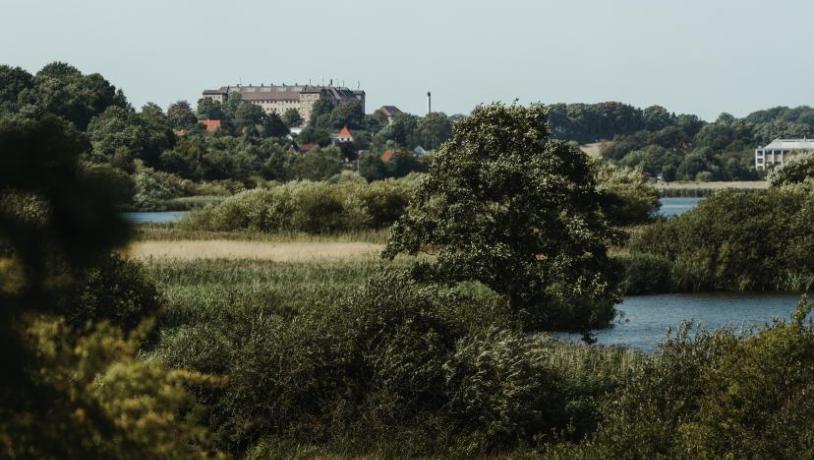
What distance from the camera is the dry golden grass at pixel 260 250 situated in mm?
38125

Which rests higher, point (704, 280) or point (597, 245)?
point (597, 245)

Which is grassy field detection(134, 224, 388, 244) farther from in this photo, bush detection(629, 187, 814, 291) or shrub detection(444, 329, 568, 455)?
shrub detection(444, 329, 568, 455)

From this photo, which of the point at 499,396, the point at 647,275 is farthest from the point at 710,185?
the point at 499,396

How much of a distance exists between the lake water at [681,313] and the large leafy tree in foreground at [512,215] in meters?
4.09

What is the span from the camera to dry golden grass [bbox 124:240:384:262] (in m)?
38.1

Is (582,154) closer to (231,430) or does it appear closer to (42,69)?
(231,430)

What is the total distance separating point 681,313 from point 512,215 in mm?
11537

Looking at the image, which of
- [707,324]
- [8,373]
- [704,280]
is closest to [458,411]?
[8,373]

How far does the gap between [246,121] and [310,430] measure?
18825 cm

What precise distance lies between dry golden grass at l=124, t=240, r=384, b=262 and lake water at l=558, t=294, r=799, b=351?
9999mm

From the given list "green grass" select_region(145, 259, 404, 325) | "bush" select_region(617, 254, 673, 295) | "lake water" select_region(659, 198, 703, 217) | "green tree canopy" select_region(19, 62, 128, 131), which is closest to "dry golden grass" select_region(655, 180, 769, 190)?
"lake water" select_region(659, 198, 703, 217)

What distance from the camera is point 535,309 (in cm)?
2238

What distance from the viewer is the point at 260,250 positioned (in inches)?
1625

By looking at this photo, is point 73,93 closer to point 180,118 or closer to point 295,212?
point 295,212
